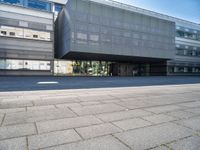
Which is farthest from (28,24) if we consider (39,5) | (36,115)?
(36,115)

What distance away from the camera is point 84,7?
87.8ft

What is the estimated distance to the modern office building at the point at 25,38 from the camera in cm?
2698

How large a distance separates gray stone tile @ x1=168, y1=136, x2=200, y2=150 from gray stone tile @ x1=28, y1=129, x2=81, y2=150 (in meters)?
1.91

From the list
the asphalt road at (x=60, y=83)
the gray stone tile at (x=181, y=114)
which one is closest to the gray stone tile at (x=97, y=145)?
the gray stone tile at (x=181, y=114)

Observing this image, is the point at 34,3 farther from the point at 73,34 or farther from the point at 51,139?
the point at 51,139

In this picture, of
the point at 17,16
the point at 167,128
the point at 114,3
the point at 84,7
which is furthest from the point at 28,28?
the point at 167,128

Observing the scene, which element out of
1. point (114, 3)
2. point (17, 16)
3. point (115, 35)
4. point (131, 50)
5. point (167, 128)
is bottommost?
point (167, 128)

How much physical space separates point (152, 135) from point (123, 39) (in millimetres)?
28884

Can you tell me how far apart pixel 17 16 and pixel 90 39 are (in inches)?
512

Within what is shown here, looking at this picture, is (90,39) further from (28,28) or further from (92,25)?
(28,28)

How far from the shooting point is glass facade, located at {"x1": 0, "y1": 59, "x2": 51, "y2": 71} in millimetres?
27062

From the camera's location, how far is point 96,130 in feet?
12.6

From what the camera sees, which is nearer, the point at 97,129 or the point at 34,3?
the point at 97,129

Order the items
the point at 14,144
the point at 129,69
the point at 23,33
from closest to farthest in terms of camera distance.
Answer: the point at 14,144, the point at 23,33, the point at 129,69
